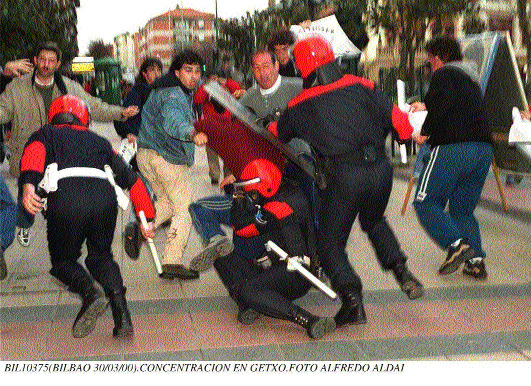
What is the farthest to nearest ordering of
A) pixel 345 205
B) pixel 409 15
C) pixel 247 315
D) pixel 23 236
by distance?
pixel 409 15, pixel 23 236, pixel 247 315, pixel 345 205

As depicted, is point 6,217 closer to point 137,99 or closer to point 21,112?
point 21,112

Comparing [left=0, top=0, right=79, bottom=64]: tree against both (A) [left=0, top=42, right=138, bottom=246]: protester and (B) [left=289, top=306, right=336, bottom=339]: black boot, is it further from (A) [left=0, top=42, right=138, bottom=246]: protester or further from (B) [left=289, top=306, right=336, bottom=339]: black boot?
(B) [left=289, top=306, right=336, bottom=339]: black boot

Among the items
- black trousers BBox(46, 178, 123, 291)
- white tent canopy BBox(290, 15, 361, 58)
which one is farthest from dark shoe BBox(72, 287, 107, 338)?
white tent canopy BBox(290, 15, 361, 58)

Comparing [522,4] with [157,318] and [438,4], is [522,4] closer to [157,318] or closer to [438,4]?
[438,4]

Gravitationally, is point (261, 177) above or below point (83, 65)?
above

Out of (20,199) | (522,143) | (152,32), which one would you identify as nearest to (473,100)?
(522,143)

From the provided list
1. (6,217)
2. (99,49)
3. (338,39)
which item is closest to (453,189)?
(6,217)

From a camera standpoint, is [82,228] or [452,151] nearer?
[82,228]

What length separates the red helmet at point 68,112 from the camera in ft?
15.7

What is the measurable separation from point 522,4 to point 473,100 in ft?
25.3

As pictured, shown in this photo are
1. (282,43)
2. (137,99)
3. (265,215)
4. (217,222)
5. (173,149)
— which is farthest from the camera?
(137,99)

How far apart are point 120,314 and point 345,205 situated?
A: 142 cm

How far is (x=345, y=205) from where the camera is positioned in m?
4.91

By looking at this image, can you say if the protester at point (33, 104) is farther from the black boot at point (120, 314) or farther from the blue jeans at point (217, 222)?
the black boot at point (120, 314)
